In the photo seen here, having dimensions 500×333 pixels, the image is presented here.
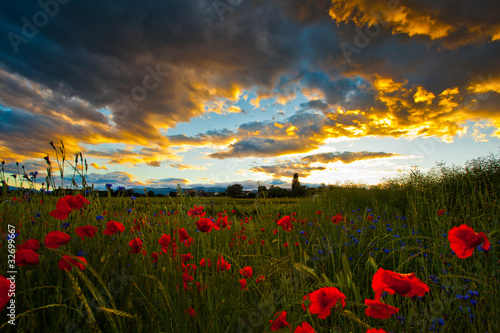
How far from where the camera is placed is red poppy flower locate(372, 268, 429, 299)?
107 cm

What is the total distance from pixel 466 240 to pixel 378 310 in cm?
73

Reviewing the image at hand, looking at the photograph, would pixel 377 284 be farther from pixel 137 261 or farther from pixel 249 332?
pixel 137 261

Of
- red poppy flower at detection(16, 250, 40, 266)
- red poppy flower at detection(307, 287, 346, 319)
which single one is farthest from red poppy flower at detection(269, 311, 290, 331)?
red poppy flower at detection(16, 250, 40, 266)

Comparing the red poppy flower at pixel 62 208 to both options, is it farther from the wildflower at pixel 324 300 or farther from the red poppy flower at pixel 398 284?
the red poppy flower at pixel 398 284

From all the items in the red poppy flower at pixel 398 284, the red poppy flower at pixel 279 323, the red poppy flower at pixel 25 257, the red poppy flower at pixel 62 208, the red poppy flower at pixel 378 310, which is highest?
the red poppy flower at pixel 62 208

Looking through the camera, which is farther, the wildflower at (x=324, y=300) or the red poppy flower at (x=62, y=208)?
the red poppy flower at (x=62, y=208)

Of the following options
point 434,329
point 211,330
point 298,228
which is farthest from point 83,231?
point 298,228

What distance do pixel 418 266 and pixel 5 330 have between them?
3.93m

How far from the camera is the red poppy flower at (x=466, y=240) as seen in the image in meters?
1.39

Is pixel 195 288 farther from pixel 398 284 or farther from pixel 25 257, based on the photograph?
pixel 398 284

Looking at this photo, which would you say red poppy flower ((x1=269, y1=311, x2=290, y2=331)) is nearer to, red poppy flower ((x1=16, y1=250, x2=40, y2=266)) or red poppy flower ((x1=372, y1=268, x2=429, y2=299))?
red poppy flower ((x1=372, y1=268, x2=429, y2=299))

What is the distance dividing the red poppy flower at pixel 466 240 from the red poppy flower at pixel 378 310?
62 centimetres

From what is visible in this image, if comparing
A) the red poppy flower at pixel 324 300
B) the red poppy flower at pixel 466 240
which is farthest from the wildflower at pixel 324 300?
the red poppy flower at pixel 466 240

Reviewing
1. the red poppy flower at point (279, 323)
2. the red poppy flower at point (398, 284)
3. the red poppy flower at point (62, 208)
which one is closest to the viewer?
the red poppy flower at point (398, 284)
